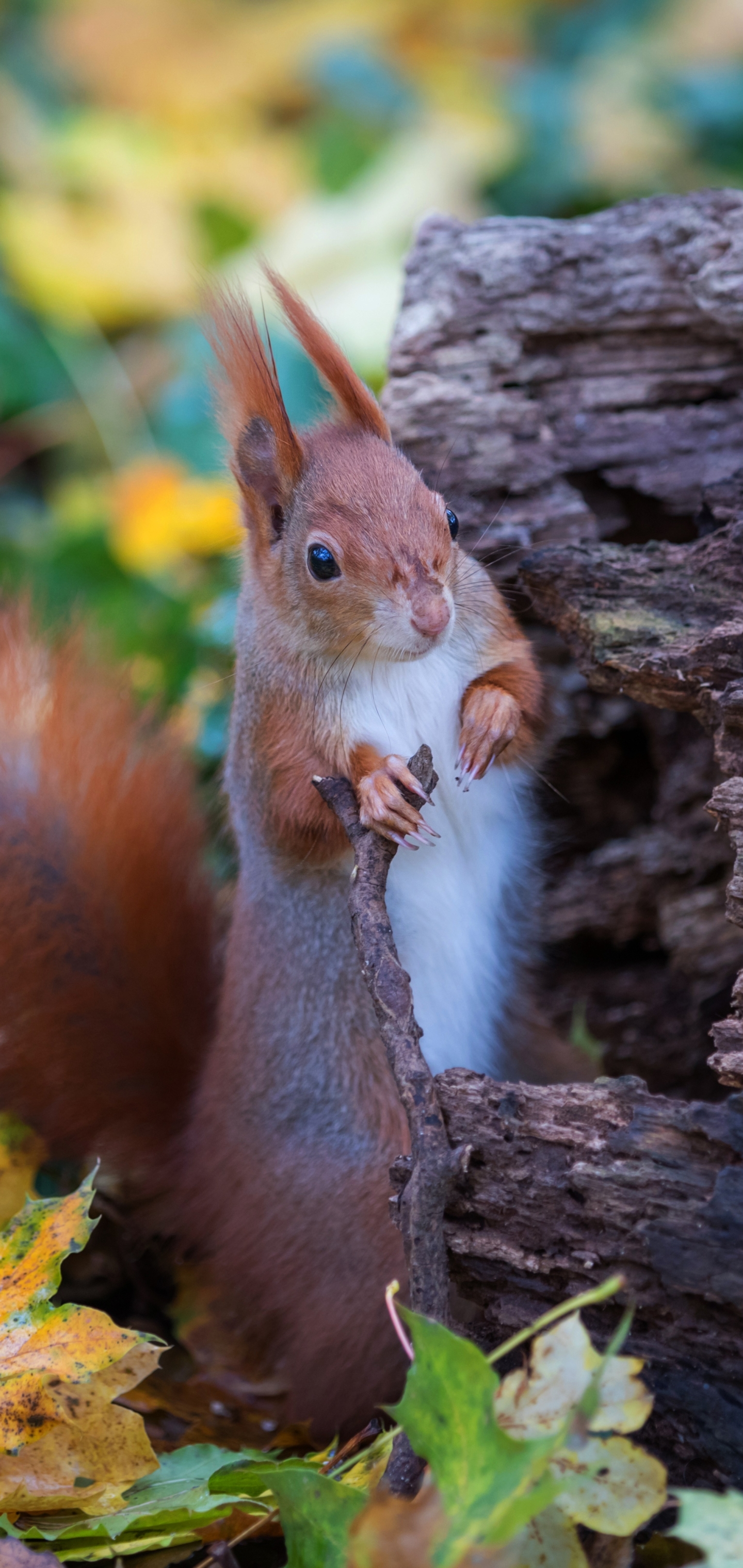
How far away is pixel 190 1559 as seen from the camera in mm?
1047

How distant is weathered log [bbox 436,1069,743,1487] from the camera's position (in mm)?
893

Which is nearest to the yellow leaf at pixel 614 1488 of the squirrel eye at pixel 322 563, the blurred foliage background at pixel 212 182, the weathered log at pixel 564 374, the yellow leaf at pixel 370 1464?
the yellow leaf at pixel 370 1464

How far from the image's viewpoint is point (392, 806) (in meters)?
1.06

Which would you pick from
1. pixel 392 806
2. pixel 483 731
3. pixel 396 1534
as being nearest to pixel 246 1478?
pixel 396 1534

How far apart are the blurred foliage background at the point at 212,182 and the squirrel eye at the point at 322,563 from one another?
770mm

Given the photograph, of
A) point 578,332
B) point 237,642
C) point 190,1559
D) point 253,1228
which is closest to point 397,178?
point 578,332

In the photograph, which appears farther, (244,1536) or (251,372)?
(251,372)

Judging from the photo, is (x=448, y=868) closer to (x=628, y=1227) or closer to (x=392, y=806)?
(x=392, y=806)

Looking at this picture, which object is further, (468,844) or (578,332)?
(578,332)

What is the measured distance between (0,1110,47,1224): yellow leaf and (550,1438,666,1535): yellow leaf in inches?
28.8

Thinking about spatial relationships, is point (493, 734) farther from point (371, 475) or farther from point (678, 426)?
point (678, 426)

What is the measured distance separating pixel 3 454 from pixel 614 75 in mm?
1829

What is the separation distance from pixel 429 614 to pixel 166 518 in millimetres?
1622

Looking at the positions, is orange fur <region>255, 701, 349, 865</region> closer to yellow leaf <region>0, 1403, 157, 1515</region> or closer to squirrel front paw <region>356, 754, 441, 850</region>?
squirrel front paw <region>356, 754, 441, 850</region>
